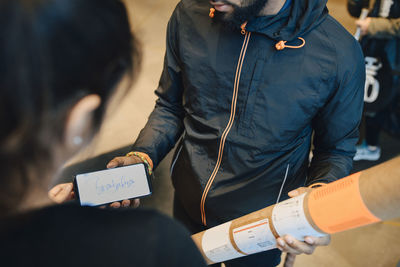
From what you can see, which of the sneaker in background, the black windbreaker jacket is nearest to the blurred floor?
the sneaker in background

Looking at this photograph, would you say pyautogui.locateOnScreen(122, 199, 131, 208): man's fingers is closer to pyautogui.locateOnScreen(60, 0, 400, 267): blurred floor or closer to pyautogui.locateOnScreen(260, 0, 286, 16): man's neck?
pyautogui.locateOnScreen(60, 0, 400, 267): blurred floor

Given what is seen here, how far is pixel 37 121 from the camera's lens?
44 cm

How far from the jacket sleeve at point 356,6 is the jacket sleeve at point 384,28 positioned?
215 millimetres

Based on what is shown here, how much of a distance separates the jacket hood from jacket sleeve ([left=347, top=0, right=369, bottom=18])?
50.7 inches

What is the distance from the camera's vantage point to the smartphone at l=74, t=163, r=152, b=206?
3.41 feet

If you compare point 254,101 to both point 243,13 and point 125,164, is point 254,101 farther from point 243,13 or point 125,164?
point 125,164

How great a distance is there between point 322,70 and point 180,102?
0.54 metres

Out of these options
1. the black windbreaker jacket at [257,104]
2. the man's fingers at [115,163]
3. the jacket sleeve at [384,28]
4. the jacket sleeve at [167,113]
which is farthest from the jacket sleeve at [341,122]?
the jacket sleeve at [384,28]

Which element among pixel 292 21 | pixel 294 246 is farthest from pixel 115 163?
pixel 292 21

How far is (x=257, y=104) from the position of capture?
1120 millimetres

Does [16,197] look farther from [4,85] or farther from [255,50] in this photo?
[255,50]

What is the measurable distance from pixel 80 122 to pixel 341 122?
87cm

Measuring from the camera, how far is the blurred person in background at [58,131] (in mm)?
414

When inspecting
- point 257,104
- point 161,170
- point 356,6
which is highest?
point 356,6
